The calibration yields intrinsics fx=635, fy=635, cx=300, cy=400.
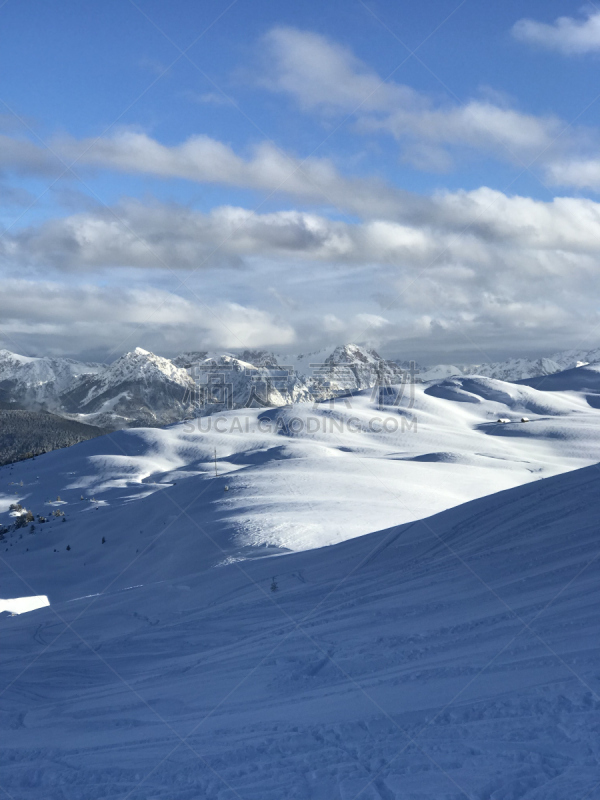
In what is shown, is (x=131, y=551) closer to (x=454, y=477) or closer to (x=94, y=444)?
(x=454, y=477)

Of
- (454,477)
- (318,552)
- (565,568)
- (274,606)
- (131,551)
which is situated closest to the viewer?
(565,568)

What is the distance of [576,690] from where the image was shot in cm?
594

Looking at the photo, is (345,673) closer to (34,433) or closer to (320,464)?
(320,464)

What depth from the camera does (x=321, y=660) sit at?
8.12 m

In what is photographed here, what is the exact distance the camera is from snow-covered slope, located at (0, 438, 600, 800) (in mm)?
5324

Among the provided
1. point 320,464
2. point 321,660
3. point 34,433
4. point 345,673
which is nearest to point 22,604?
point 321,660

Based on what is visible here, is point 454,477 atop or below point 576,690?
below

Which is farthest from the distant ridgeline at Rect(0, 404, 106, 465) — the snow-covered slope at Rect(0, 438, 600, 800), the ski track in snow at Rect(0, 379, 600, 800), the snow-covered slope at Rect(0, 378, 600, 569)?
the snow-covered slope at Rect(0, 438, 600, 800)

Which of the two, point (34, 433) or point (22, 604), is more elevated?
point (22, 604)

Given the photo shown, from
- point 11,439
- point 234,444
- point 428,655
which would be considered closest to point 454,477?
point 234,444

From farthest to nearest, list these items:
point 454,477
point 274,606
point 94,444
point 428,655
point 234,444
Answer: point 94,444
point 234,444
point 454,477
point 274,606
point 428,655

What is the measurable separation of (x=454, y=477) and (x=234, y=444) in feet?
68.8

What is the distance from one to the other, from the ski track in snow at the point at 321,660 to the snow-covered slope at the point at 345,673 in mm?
27

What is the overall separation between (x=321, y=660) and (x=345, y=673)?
1.94 ft
